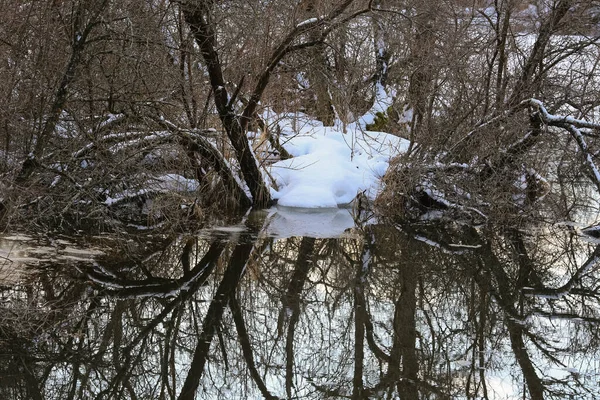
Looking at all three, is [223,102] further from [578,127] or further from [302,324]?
[302,324]

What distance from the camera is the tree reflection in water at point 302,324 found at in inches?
208

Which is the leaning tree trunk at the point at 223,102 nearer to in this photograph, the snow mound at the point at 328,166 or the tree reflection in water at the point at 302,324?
the snow mound at the point at 328,166

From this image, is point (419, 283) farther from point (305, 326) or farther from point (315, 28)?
point (315, 28)

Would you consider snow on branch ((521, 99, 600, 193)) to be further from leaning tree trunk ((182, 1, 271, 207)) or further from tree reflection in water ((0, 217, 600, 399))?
leaning tree trunk ((182, 1, 271, 207))

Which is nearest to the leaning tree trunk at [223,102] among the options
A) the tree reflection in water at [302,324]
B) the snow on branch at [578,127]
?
the tree reflection in water at [302,324]

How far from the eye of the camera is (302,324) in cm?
656

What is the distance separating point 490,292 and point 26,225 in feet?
18.2

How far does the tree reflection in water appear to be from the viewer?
528 cm

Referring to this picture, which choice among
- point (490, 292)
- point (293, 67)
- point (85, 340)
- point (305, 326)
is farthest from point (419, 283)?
point (293, 67)

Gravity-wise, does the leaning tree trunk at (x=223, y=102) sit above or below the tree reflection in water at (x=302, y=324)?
above

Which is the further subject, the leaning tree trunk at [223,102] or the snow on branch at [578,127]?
the snow on branch at [578,127]

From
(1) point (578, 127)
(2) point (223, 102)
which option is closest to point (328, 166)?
(2) point (223, 102)

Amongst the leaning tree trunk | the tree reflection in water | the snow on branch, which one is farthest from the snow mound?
the tree reflection in water

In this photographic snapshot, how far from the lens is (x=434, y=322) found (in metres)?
6.75
